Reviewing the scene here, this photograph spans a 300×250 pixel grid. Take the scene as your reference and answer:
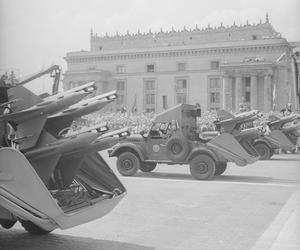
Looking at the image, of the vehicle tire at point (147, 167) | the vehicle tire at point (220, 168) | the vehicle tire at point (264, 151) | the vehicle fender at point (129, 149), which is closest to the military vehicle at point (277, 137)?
the vehicle tire at point (264, 151)

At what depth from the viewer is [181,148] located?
13.6 m

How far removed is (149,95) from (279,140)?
54589mm

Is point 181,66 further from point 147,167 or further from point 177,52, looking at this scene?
point 147,167

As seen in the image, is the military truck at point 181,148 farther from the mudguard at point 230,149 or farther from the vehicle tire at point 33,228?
the vehicle tire at point 33,228

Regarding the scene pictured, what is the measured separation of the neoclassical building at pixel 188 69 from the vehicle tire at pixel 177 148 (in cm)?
5072

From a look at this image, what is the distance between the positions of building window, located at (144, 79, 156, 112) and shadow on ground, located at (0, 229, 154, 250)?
69243 mm

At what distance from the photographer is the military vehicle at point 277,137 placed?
68.1ft

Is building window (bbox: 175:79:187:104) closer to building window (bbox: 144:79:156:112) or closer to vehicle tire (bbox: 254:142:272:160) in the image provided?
building window (bbox: 144:79:156:112)

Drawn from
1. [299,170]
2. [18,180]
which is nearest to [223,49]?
[299,170]

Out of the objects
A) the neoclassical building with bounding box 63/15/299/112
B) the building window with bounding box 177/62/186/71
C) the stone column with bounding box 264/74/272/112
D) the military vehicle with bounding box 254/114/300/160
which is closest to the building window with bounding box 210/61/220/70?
the neoclassical building with bounding box 63/15/299/112

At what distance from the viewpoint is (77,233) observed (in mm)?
6574

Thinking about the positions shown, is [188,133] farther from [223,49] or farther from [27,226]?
[223,49]

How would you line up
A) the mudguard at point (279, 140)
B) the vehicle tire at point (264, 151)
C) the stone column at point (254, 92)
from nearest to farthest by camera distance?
the vehicle tire at point (264, 151) → the mudguard at point (279, 140) → the stone column at point (254, 92)

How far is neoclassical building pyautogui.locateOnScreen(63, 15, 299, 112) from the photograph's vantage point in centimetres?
6625
